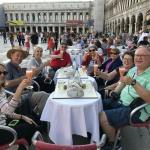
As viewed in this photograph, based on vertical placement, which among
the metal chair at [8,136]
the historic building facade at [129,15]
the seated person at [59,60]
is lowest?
→ the metal chair at [8,136]

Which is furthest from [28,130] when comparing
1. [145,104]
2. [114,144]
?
[145,104]

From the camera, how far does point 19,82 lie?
14.0 ft

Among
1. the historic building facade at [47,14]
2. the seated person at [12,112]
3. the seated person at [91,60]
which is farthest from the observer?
the historic building facade at [47,14]

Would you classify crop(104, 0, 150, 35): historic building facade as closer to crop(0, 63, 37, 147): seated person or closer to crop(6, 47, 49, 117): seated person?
crop(6, 47, 49, 117): seated person

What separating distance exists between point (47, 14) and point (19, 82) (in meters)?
97.1

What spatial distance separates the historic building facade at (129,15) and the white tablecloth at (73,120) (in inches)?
841

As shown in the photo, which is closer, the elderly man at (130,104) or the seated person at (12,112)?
the seated person at (12,112)

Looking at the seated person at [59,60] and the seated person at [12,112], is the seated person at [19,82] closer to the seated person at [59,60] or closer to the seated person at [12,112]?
the seated person at [12,112]

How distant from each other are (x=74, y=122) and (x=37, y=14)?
98.9 metres

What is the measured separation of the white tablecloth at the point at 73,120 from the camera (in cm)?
323

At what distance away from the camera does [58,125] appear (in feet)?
10.8

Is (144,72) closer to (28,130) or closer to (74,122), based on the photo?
(74,122)

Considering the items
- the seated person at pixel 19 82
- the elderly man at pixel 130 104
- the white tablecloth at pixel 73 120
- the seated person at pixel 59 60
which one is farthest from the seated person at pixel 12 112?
the seated person at pixel 59 60

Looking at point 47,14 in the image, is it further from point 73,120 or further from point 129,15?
point 73,120
